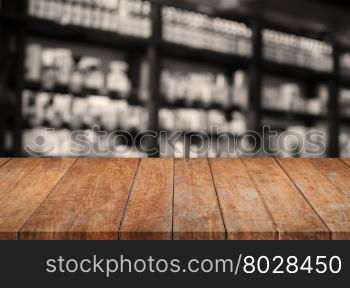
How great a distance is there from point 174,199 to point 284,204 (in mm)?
345

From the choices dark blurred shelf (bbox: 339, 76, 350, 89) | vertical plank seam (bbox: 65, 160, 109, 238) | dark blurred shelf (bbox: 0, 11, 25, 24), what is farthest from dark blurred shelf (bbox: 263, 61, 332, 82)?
vertical plank seam (bbox: 65, 160, 109, 238)

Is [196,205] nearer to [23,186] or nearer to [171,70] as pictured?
[23,186]

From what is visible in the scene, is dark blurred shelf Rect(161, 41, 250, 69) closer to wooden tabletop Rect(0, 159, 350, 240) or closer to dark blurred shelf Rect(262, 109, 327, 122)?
dark blurred shelf Rect(262, 109, 327, 122)

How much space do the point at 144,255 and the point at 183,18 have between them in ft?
9.41

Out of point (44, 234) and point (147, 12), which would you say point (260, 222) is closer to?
point (44, 234)

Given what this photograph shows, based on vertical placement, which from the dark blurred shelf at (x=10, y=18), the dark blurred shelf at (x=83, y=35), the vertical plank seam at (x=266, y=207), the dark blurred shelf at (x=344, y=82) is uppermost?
the dark blurred shelf at (x=10, y=18)

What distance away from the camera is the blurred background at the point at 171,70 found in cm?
346

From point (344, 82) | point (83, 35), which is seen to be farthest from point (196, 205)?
point (344, 82)

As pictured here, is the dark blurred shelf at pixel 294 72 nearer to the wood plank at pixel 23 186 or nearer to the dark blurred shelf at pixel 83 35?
the dark blurred shelf at pixel 83 35

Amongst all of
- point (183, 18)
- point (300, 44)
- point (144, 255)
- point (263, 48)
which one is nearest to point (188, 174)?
point (144, 255)

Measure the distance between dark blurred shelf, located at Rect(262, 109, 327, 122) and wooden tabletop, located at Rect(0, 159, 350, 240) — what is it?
2.02 m

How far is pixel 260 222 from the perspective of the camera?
5.07 ft

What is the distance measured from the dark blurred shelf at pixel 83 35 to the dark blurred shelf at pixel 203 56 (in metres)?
0.21
